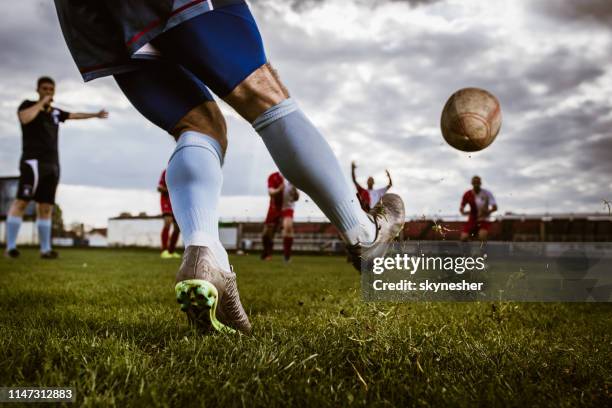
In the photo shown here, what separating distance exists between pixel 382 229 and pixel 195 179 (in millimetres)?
796

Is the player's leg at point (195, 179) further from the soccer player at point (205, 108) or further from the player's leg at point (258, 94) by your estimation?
the player's leg at point (258, 94)

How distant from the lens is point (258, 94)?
175 cm

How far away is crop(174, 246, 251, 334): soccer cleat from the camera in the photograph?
1700mm

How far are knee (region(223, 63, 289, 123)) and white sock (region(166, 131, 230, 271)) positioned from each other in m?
0.28

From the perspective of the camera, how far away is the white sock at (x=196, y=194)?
188 cm

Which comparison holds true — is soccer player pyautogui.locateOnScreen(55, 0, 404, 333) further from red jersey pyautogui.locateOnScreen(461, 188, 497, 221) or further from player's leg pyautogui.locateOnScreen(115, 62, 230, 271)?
red jersey pyautogui.locateOnScreen(461, 188, 497, 221)

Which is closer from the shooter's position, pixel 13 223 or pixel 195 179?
pixel 195 179

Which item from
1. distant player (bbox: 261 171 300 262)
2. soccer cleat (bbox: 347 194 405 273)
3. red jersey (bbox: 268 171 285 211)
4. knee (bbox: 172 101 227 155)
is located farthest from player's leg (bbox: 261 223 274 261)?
knee (bbox: 172 101 227 155)

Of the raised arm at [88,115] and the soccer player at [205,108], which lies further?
the raised arm at [88,115]

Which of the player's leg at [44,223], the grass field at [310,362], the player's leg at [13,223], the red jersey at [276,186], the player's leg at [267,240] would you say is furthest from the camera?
the player's leg at [267,240]

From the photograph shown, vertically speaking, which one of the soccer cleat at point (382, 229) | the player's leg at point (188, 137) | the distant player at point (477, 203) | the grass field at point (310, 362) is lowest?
the grass field at point (310, 362)

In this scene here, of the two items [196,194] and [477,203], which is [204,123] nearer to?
[196,194]

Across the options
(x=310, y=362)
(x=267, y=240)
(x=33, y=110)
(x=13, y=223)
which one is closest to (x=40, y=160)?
(x=33, y=110)

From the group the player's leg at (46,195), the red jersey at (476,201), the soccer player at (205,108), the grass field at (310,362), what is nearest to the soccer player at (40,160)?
the player's leg at (46,195)
